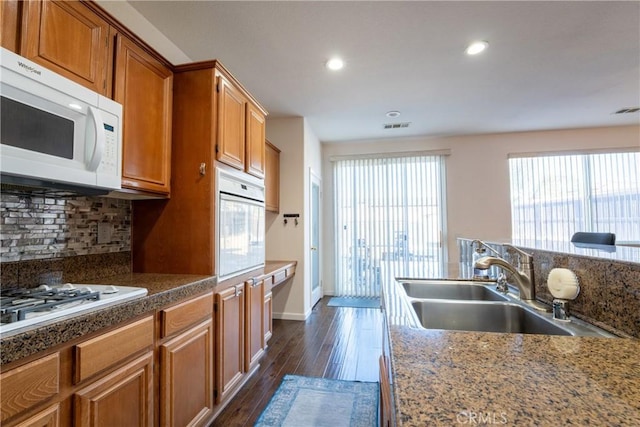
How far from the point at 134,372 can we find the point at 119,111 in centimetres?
118

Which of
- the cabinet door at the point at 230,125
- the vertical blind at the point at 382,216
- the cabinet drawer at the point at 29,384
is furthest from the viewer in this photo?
the vertical blind at the point at 382,216

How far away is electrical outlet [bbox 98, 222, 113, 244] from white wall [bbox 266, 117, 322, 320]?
2286 mm

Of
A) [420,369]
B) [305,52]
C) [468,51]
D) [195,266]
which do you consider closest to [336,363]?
[195,266]

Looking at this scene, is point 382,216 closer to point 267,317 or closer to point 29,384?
point 267,317

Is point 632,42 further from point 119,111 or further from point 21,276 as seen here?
point 21,276

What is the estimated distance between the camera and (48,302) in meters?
1.07

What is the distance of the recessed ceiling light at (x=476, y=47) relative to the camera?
2.36 m

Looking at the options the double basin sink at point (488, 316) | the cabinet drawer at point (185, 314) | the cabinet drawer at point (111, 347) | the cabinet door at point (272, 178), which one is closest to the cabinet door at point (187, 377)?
the cabinet drawer at point (185, 314)

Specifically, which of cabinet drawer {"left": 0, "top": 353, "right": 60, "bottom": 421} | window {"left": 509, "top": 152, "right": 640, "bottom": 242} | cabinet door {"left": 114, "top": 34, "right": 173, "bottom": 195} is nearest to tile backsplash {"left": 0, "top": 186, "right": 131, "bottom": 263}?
cabinet door {"left": 114, "top": 34, "right": 173, "bottom": 195}

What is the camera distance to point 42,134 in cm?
111

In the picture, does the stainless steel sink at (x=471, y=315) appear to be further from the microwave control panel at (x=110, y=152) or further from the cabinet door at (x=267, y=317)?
the cabinet door at (x=267, y=317)

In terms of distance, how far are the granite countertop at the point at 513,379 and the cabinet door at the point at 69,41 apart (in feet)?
5.45

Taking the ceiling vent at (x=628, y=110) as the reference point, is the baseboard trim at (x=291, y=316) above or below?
below

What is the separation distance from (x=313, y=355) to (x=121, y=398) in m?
1.84
